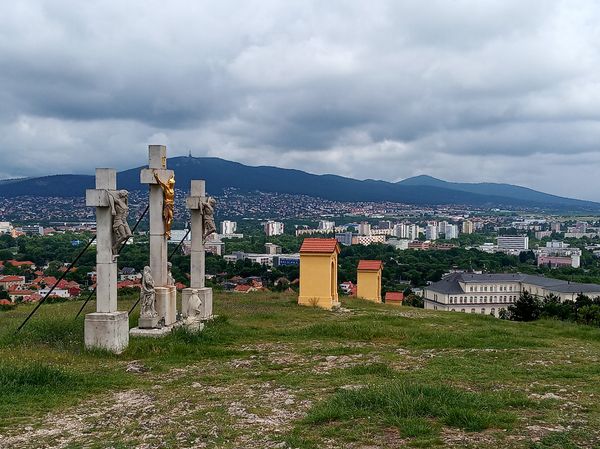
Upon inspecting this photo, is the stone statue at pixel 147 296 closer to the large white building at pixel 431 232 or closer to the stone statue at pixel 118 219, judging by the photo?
the stone statue at pixel 118 219

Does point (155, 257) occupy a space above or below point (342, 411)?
above

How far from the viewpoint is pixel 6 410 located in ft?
22.8

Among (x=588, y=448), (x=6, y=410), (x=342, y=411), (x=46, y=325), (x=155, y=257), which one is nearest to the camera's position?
(x=588, y=448)

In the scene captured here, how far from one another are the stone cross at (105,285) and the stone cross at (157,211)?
6.29 feet

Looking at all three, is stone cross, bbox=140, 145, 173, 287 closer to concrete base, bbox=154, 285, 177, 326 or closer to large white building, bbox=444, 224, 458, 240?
concrete base, bbox=154, 285, 177, 326

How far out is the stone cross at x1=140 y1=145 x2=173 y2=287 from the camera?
13.3 m

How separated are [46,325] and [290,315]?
692 centimetres

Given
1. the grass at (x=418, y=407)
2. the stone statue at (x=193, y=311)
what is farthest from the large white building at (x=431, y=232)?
the grass at (x=418, y=407)

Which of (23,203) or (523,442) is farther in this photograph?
(23,203)

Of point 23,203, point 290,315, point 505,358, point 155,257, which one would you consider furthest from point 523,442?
point 23,203

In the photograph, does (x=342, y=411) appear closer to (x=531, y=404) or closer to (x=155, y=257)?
(x=531, y=404)

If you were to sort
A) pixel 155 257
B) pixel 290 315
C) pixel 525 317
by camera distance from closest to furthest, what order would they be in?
pixel 155 257, pixel 290 315, pixel 525 317

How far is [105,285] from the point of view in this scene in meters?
11.1

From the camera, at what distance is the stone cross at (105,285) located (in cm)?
1080
